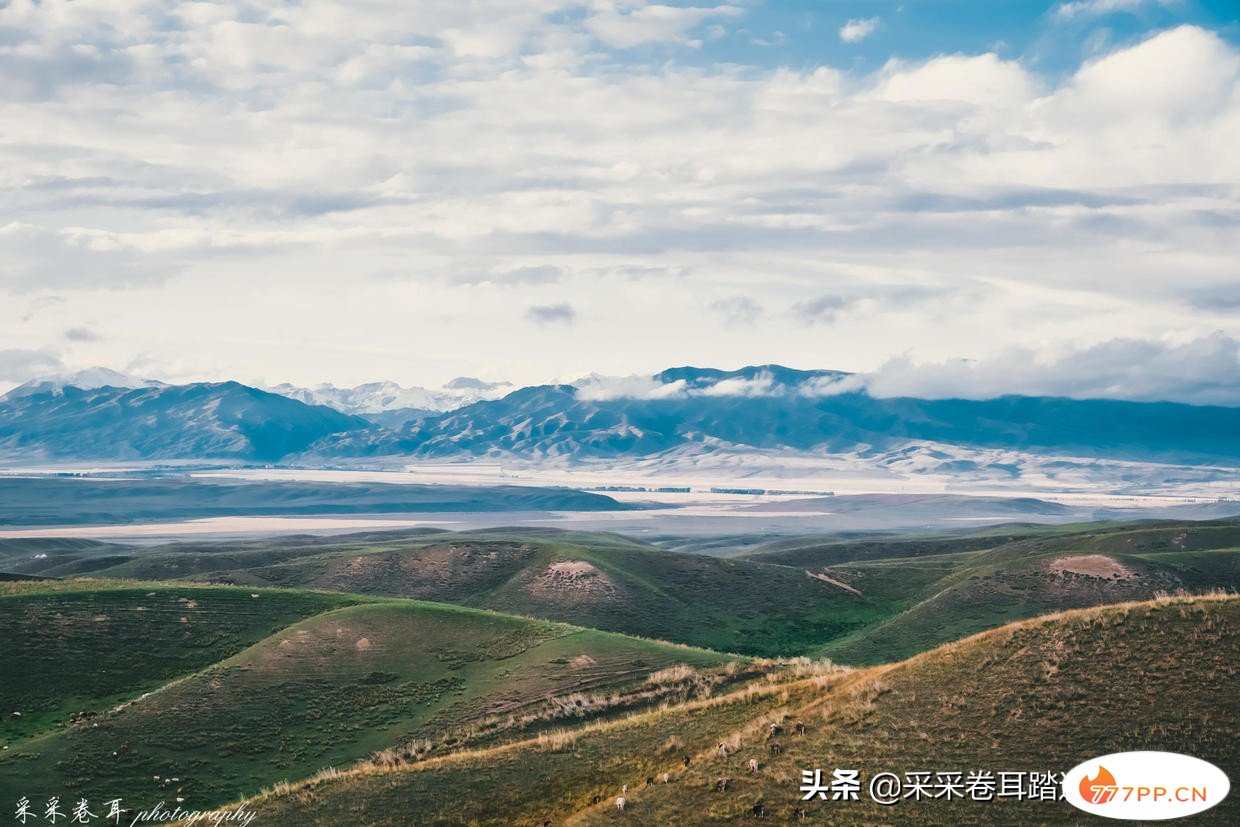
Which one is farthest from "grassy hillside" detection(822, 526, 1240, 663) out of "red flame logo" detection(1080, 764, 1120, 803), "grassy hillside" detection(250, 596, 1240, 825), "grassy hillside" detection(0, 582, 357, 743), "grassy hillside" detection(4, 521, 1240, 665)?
"red flame logo" detection(1080, 764, 1120, 803)

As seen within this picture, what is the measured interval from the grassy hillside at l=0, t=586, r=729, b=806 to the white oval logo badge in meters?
23.3

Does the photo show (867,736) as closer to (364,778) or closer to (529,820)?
(529,820)

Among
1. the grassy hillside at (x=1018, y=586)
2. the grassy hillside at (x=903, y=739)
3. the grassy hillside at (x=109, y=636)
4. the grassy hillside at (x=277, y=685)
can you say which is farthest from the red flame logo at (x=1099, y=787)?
the grassy hillside at (x=1018, y=586)

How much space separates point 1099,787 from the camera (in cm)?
2467

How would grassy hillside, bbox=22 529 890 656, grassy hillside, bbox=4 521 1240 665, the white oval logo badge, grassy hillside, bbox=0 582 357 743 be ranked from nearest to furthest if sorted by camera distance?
the white oval logo badge → grassy hillside, bbox=0 582 357 743 → grassy hillside, bbox=4 521 1240 665 → grassy hillside, bbox=22 529 890 656

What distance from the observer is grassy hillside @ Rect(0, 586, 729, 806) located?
132 ft

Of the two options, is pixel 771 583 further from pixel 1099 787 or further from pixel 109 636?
pixel 1099 787

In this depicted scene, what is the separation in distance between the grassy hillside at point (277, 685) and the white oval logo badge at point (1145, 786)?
23324 millimetres

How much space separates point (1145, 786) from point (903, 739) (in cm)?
618

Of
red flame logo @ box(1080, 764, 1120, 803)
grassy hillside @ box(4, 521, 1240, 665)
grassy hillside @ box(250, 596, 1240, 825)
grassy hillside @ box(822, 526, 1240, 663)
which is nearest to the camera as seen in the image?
red flame logo @ box(1080, 764, 1120, 803)

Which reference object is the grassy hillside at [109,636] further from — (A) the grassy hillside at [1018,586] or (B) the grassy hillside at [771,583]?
(A) the grassy hillside at [1018,586]

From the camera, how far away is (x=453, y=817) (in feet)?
98.5

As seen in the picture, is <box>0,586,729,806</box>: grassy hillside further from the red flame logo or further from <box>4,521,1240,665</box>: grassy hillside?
<box>4,521,1240,665</box>: grassy hillside

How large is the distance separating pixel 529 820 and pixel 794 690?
38.2 ft
